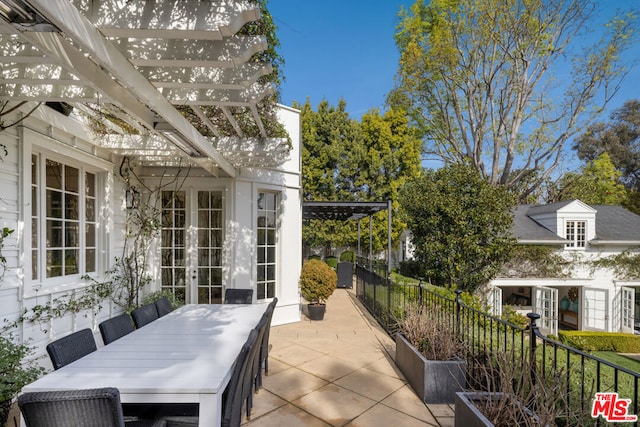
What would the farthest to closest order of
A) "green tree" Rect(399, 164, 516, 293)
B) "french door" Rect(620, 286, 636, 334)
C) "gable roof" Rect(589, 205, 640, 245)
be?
"gable roof" Rect(589, 205, 640, 245)
"french door" Rect(620, 286, 636, 334)
"green tree" Rect(399, 164, 516, 293)

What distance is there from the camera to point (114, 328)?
288 cm

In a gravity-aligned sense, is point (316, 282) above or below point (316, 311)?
above

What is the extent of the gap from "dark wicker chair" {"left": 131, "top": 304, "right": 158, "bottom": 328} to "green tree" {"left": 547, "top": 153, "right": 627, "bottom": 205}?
77.3ft

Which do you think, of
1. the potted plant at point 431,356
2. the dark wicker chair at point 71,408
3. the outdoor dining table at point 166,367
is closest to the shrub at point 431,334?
the potted plant at point 431,356

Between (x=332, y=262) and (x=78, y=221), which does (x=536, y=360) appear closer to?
(x=78, y=221)

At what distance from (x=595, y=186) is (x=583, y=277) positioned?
41.7 feet

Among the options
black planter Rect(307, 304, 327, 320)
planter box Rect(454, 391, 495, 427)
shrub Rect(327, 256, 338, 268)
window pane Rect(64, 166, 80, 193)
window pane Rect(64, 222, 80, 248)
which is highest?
window pane Rect(64, 166, 80, 193)

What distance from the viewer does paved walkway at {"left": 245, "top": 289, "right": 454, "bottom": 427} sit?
290 cm

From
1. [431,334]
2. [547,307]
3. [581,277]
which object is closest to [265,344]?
[431,334]

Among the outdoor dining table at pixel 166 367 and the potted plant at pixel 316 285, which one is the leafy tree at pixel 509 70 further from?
the outdoor dining table at pixel 166 367

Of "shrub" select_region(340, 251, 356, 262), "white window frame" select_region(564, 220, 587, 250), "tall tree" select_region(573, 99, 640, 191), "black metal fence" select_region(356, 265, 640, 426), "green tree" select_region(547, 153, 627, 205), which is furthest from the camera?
"tall tree" select_region(573, 99, 640, 191)

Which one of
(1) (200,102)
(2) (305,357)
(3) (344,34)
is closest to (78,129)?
(1) (200,102)

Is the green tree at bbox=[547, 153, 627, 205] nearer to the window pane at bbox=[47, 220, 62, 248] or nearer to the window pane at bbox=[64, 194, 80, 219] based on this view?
the window pane at bbox=[64, 194, 80, 219]

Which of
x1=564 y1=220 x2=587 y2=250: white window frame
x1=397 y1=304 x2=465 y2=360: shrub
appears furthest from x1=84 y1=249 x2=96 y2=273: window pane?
x1=564 y1=220 x2=587 y2=250: white window frame
